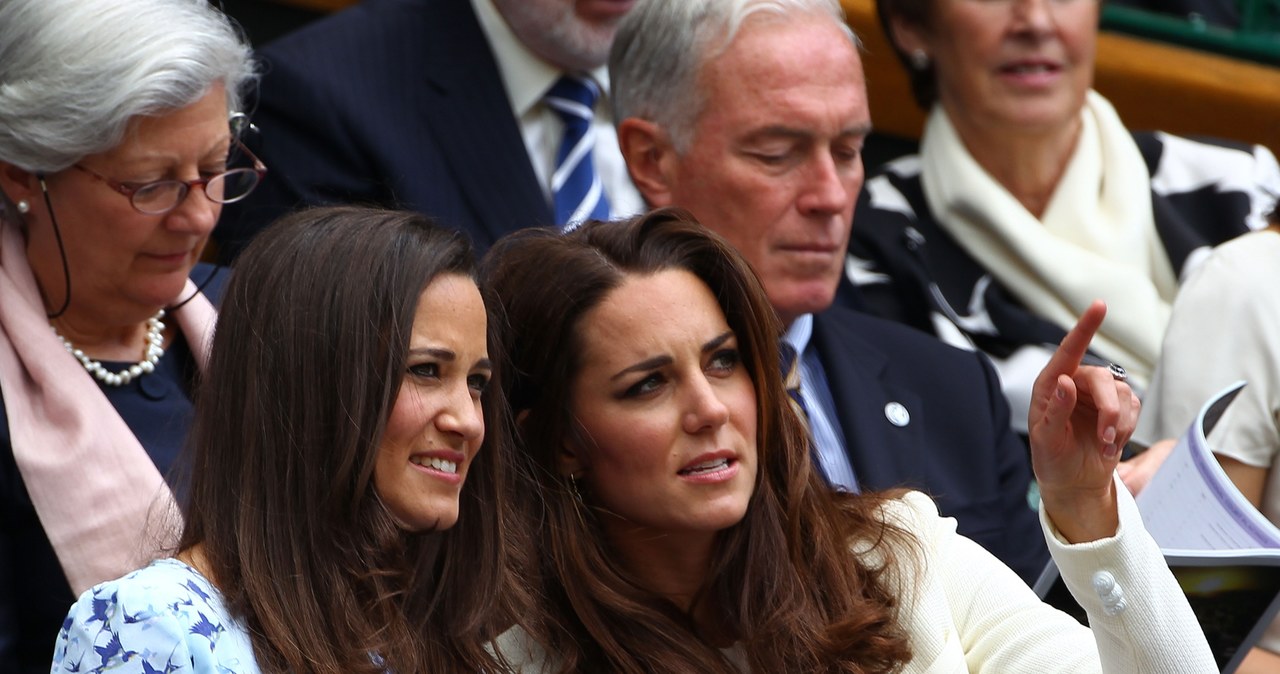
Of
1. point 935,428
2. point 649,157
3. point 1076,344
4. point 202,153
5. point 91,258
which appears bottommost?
point 935,428

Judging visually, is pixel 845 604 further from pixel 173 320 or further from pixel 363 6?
pixel 363 6

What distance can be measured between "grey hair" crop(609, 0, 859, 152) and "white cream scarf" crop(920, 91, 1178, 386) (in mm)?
769

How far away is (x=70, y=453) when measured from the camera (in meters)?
2.96

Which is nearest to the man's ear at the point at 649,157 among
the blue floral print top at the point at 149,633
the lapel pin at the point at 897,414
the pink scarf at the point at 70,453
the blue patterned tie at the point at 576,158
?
the blue patterned tie at the point at 576,158

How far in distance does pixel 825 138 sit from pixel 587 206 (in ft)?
1.67

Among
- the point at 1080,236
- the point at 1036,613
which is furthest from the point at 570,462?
the point at 1080,236

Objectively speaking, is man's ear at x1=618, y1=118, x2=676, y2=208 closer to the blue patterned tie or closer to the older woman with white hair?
the blue patterned tie

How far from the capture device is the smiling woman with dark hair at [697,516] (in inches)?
112

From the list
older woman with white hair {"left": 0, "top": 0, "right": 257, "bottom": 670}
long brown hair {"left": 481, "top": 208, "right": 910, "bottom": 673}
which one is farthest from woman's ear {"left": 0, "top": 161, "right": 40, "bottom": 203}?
long brown hair {"left": 481, "top": 208, "right": 910, "bottom": 673}

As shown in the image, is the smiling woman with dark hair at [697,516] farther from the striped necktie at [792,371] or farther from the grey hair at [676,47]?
the grey hair at [676,47]

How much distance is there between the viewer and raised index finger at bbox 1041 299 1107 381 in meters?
2.54

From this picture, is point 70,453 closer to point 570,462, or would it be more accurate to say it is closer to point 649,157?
point 570,462

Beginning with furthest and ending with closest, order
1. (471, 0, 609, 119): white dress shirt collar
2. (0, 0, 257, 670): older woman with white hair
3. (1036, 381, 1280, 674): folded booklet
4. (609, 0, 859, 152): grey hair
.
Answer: (471, 0, 609, 119): white dress shirt collar, (609, 0, 859, 152): grey hair, (0, 0, 257, 670): older woman with white hair, (1036, 381, 1280, 674): folded booklet

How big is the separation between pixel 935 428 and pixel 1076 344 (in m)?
1.29
